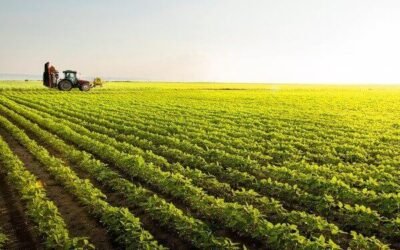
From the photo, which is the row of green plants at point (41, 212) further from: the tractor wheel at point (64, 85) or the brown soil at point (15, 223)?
the tractor wheel at point (64, 85)

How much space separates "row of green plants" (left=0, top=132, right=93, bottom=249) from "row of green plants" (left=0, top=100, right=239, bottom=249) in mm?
1581

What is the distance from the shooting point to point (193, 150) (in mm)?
14859

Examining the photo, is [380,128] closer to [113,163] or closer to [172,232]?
[113,163]

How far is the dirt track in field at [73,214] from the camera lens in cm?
764

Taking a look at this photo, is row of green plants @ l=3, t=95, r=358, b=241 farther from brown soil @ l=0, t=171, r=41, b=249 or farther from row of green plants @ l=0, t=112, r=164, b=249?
brown soil @ l=0, t=171, r=41, b=249

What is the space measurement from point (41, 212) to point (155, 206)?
231cm

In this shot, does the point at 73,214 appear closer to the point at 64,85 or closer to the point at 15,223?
the point at 15,223

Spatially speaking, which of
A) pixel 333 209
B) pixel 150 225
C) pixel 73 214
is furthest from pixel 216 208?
pixel 73 214

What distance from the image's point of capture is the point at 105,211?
27.3ft

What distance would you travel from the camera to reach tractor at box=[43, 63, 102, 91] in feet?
150

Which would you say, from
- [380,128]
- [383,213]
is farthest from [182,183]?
[380,128]

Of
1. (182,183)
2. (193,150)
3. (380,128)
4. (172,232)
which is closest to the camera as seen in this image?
(172,232)

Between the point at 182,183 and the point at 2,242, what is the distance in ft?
14.2

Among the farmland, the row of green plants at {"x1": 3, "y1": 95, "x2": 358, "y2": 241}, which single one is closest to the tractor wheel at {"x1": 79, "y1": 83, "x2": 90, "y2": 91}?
the farmland
